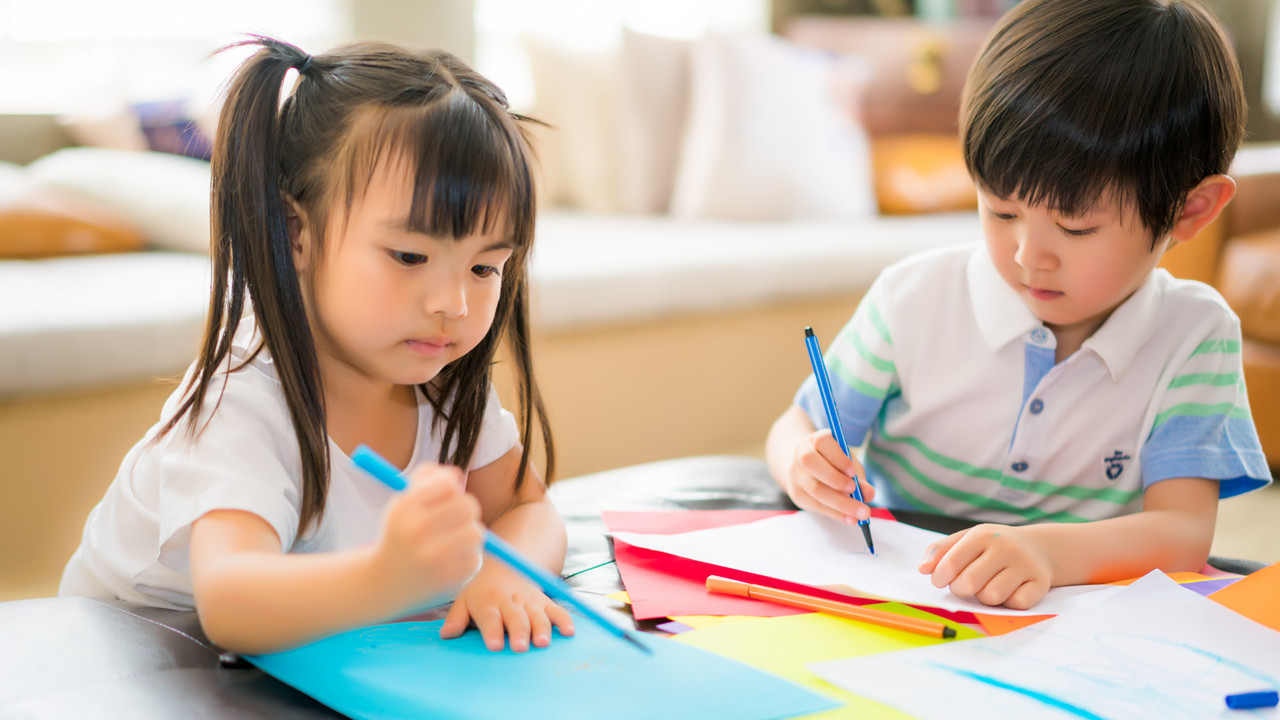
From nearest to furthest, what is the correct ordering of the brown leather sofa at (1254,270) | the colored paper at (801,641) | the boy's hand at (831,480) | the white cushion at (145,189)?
the colored paper at (801,641), the boy's hand at (831,480), the white cushion at (145,189), the brown leather sofa at (1254,270)

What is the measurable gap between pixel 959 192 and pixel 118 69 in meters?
2.10

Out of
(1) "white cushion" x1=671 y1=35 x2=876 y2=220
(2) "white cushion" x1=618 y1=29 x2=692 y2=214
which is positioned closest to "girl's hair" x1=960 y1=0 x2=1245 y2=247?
(1) "white cushion" x1=671 y1=35 x2=876 y2=220

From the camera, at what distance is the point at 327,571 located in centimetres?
54

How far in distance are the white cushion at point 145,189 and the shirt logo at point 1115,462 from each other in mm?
1542

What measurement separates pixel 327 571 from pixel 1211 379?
0.70m

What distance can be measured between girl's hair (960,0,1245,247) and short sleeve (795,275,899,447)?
0.62ft

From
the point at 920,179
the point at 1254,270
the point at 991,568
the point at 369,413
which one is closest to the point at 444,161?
the point at 369,413

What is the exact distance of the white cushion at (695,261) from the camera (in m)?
1.99

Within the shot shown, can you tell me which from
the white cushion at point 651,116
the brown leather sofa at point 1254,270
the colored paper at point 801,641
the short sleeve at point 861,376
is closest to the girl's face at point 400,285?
the colored paper at point 801,641

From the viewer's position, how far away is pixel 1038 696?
561 millimetres

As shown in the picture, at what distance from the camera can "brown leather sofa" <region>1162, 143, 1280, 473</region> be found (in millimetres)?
2119

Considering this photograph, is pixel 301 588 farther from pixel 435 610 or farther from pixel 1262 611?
pixel 1262 611

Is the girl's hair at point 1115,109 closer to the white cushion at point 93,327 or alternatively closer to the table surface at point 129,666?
the table surface at point 129,666

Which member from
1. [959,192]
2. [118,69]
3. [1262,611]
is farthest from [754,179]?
[1262,611]
